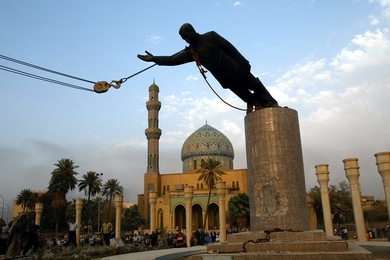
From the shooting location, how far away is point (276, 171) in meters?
5.89

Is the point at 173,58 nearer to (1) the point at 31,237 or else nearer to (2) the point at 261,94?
(2) the point at 261,94

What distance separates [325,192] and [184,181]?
32276 millimetres

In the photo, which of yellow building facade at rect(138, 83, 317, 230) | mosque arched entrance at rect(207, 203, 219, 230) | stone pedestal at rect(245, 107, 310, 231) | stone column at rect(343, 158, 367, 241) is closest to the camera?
stone pedestal at rect(245, 107, 310, 231)

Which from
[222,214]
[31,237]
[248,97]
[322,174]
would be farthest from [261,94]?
[222,214]

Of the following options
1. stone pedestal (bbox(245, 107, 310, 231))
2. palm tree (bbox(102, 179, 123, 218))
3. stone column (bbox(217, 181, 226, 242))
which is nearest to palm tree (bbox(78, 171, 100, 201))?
palm tree (bbox(102, 179, 123, 218))

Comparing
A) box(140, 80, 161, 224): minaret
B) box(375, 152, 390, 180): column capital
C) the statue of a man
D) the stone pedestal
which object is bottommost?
the stone pedestal

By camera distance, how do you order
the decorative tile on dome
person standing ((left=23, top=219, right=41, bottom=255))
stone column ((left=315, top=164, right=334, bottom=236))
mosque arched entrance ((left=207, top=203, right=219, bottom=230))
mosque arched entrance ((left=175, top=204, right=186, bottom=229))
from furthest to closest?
1. the decorative tile on dome
2. mosque arched entrance ((left=207, top=203, right=219, bottom=230))
3. mosque arched entrance ((left=175, top=204, right=186, bottom=229))
4. stone column ((left=315, top=164, right=334, bottom=236))
5. person standing ((left=23, top=219, right=41, bottom=255))

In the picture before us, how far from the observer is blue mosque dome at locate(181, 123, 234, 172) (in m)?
50.8

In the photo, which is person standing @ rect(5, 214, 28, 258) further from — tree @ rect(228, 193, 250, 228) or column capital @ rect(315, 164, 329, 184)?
tree @ rect(228, 193, 250, 228)

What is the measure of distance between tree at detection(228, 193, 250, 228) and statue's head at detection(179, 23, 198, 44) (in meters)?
31.7

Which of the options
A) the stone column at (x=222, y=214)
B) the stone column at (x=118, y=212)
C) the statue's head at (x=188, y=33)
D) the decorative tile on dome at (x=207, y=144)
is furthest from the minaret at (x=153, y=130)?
the statue's head at (x=188, y=33)

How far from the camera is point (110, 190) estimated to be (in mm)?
46781

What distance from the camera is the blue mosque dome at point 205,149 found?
5084 centimetres

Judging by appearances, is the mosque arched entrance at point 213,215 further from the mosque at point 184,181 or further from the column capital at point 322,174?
the column capital at point 322,174
